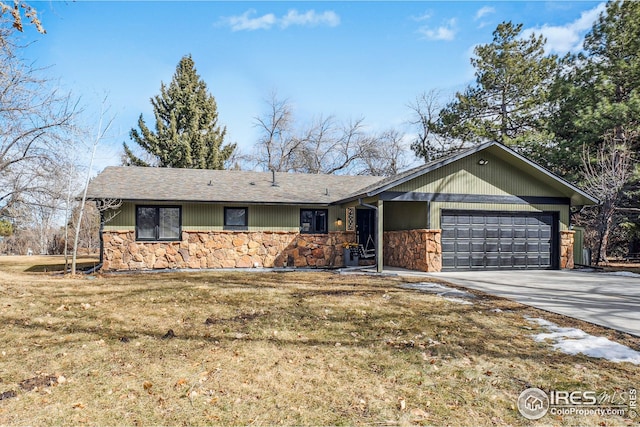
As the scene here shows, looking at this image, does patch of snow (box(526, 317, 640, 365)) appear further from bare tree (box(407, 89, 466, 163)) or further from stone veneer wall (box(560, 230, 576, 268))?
bare tree (box(407, 89, 466, 163))

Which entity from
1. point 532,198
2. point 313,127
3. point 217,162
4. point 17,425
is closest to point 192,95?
point 217,162

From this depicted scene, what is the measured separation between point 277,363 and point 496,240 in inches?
444

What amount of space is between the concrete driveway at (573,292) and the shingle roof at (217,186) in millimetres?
6122

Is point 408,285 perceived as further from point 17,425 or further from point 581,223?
point 581,223

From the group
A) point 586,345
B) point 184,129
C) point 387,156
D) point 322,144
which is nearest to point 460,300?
point 586,345

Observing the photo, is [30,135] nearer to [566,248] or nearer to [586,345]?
[586,345]

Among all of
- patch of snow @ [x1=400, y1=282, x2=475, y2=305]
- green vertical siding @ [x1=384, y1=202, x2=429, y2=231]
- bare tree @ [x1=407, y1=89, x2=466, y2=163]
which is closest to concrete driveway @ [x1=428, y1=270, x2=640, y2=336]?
patch of snow @ [x1=400, y1=282, x2=475, y2=305]

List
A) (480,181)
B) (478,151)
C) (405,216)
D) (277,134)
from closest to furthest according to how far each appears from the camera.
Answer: (478,151), (480,181), (405,216), (277,134)

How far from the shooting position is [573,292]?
849 cm

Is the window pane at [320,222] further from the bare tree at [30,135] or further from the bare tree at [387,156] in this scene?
the bare tree at [387,156]

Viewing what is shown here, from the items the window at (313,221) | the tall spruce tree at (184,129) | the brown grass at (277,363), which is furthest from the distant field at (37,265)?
the tall spruce tree at (184,129)

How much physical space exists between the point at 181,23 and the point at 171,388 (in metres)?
12.3

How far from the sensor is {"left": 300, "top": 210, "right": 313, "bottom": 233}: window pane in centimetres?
1487

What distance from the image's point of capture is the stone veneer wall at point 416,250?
41.3ft
